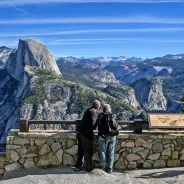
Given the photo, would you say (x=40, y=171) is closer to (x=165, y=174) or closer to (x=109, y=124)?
(x=109, y=124)

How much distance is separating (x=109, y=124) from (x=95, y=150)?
1341 mm

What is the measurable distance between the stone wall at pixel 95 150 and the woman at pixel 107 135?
0.67 meters

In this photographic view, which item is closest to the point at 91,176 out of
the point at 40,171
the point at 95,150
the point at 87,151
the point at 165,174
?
the point at 87,151

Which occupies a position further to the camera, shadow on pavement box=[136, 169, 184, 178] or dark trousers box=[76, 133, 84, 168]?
dark trousers box=[76, 133, 84, 168]

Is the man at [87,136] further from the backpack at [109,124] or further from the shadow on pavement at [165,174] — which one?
the shadow on pavement at [165,174]

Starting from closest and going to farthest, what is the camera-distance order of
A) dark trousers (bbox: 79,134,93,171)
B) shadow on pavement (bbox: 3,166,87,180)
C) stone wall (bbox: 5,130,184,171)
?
dark trousers (bbox: 79,134,93,171) → shadow on pavement (bbox: 3,166,87,180) → stone wall (bbox: 5,130,184,171)

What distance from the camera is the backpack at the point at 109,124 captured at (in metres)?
11.1

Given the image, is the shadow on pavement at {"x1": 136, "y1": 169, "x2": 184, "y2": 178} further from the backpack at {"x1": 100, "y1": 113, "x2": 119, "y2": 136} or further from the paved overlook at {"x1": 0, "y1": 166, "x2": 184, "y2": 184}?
the backpack at {"x1": 100, "y1": 113, "x2": 119, "y2": 136}

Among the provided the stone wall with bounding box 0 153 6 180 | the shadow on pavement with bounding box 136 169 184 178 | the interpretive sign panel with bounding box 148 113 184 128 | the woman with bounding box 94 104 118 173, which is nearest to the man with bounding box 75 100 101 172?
the woman with bounding box 94 104 118 173

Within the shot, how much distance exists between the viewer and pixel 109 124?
11.2m

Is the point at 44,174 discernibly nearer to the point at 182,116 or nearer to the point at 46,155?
the point at 46,155

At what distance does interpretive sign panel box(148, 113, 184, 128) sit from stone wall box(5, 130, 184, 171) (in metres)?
0.29

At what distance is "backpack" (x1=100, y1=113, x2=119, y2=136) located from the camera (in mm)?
11141

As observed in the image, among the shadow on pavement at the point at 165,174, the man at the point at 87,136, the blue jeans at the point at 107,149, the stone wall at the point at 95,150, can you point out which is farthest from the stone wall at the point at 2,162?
the shadow on pavement at the point at 165,174
